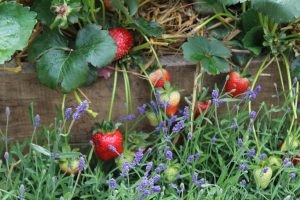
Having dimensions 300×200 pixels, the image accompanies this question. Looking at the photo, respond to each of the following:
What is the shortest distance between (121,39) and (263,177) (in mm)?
450

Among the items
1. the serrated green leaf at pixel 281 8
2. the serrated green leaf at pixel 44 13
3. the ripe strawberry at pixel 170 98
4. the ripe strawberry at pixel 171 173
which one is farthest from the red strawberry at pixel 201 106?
the serrated green leaf at pixel 44 13

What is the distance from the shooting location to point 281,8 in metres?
1.18

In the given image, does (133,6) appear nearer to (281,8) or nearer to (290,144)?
(281,8)

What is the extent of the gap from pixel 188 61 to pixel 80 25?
11.1 inches

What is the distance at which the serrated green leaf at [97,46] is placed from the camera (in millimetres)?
1238

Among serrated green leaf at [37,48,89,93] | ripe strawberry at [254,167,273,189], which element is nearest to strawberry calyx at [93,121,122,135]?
serrated green leaf at [37,48,89,93]

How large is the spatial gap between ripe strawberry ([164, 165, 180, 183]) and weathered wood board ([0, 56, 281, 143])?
8.5 inches

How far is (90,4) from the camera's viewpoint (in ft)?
4.10

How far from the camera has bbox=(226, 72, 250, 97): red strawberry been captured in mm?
1346

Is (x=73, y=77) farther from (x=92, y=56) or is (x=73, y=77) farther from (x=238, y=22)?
(x=238, y=22)

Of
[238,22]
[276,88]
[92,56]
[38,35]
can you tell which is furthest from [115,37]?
[276,88]

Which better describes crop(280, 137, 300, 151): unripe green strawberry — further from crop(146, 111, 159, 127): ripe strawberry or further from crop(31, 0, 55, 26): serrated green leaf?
crop(31, 0, 55, 26): serrated green leaf

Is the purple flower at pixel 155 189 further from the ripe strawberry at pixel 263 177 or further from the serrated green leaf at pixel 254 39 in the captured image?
the serrated green leaf at pixel 254 39

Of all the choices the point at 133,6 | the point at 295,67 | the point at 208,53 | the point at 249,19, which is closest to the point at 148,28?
the point at 133,6
